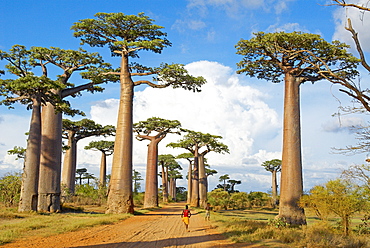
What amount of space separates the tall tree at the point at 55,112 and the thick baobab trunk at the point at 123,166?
255cm

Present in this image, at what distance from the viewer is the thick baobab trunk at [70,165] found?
29.2 meters

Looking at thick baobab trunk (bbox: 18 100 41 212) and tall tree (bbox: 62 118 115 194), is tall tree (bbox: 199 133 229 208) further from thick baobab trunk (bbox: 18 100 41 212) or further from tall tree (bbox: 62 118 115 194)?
thick baobab trunk (bbox: 18 100 41 212)

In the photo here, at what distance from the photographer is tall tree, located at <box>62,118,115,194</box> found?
29031 millimetres

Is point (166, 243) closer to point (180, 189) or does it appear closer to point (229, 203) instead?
→ point (229, 203)

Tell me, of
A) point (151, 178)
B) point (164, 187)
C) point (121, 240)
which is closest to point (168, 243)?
point (121, 240)

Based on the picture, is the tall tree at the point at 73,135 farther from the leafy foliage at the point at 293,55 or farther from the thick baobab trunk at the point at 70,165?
the leafy foliage at the point at 293,55

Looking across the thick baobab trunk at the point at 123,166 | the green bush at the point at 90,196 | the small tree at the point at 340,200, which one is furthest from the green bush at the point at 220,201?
the small tree at the point at 340,200

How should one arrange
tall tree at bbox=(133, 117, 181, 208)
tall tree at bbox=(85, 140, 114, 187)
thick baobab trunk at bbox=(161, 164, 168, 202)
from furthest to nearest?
thick baobab trunk at bbox=(161, 164, 168, 202)
tall tree at bbox=(85, 140, 114, 187)
tall tree at bbox=(133, 117, 181, 208)

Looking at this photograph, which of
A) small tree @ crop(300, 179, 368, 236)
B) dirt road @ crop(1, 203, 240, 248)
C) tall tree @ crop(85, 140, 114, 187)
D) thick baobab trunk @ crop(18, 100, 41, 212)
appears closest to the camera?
dirt road @ crop(1, 203, 240, 248)

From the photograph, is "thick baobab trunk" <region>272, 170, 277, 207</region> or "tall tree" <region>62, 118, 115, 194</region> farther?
"thick baobab trunk" <region>272, 170, 277, 207</region>

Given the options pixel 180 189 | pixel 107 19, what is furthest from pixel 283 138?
pixel 180 189

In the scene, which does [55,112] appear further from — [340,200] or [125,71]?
[340,200]

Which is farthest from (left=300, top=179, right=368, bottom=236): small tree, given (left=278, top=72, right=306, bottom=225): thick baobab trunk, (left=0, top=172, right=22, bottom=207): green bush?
(left=0, top=172, right=22, bottom=207): green bush

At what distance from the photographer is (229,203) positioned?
121 ft
